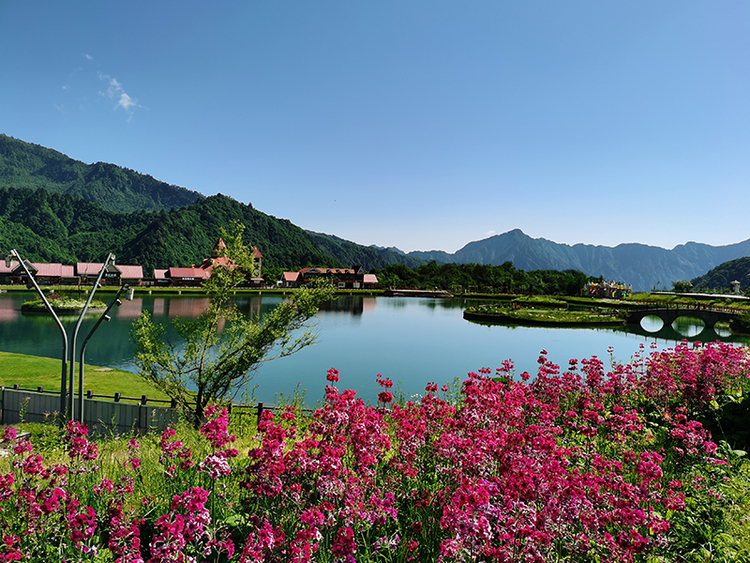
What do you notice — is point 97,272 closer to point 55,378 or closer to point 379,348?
point 379,348

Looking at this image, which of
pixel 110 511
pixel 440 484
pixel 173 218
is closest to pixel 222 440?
pixel 110 511

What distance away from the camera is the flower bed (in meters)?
3.12

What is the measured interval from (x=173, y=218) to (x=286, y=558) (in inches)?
7410

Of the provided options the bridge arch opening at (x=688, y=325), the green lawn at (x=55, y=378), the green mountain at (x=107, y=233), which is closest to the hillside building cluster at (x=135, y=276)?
the green mountain at (x=107, y=233)

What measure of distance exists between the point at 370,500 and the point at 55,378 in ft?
72.0

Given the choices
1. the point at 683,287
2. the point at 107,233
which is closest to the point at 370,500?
the point at 683,287

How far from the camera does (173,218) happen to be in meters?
168

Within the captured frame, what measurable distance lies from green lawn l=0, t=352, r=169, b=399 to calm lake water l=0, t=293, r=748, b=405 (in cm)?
344

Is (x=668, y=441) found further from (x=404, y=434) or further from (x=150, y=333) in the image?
(x=150, y=333)

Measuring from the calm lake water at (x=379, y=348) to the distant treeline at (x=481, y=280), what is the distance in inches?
2469

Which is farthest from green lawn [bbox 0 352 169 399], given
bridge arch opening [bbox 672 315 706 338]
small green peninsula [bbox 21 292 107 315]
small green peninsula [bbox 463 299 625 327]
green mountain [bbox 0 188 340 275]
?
green mountain [bbox 0 188 340 275]

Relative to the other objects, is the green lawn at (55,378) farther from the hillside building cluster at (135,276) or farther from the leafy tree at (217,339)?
the hillside building cluster at (135,276)

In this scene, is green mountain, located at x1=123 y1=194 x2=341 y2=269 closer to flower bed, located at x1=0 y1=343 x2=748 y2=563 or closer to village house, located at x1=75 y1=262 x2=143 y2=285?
village house, located at x1=75 y1=262 x2=143 y2=285

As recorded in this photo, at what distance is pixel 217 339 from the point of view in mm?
13195
